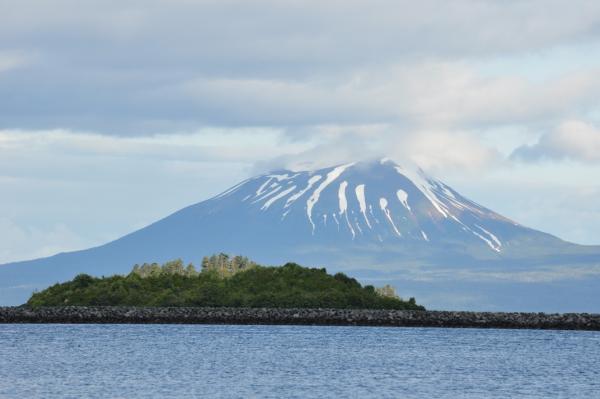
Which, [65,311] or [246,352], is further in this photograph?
[65,311]

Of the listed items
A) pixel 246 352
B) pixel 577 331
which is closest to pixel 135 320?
pixel 246 352

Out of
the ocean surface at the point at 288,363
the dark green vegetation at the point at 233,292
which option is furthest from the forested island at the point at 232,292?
the ocean surface at the point at 288,363

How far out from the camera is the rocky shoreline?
411ft

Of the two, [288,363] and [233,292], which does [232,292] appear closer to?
[233,292]

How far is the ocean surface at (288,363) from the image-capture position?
64.2 metres

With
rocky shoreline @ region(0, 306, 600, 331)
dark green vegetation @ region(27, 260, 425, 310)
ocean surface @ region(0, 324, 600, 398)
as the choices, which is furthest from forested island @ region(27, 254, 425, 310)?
ocean surface @ region(0, 324, 600, 398)

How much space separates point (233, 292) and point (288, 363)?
53.4 meters

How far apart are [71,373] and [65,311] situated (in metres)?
56.6

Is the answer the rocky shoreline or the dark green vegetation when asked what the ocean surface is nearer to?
the rocky shoreline

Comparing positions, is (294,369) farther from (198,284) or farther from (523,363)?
(198,284)

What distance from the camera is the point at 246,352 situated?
90.9m

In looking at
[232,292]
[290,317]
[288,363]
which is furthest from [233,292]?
[288,363]

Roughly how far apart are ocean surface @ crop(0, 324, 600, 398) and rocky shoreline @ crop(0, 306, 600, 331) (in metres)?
2.46

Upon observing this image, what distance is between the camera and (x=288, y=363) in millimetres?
81250
